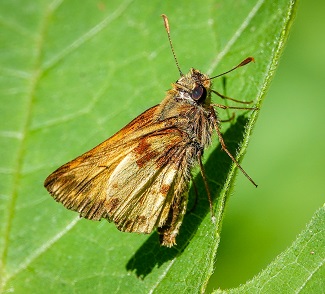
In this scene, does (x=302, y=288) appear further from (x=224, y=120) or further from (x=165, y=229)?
(x=224, y=120)

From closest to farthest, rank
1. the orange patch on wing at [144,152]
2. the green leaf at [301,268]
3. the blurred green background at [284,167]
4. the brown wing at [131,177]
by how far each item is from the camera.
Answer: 1. the green leaf at [301,268]
2. the brown wing at [131,177]
3. the orange patch on wing at [144,152]
4. the blurred green background at [284,167]

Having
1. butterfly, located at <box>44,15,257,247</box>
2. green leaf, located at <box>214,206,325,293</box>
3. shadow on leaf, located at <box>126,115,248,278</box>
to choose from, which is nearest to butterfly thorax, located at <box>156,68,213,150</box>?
butterfly, located at <box>44,15,257,247</box>

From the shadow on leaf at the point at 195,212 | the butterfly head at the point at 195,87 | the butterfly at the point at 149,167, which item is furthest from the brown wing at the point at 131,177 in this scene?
the butterfly head at the point at 195,87

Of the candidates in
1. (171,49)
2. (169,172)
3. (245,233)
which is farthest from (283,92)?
(169,172)

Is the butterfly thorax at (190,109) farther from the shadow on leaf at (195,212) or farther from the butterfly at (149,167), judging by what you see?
the shadow on leaf at (195,212)

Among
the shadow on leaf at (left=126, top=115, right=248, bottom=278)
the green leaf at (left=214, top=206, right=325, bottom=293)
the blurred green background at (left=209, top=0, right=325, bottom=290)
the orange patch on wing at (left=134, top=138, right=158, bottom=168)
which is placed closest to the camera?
the green leaf at (left=214, top=206, right=325, bottom=293)

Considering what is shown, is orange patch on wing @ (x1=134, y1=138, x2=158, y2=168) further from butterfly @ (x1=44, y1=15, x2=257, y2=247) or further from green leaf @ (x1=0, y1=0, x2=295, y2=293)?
green leaf @ (x1=0, y1=0, x2=295, y2=293)
